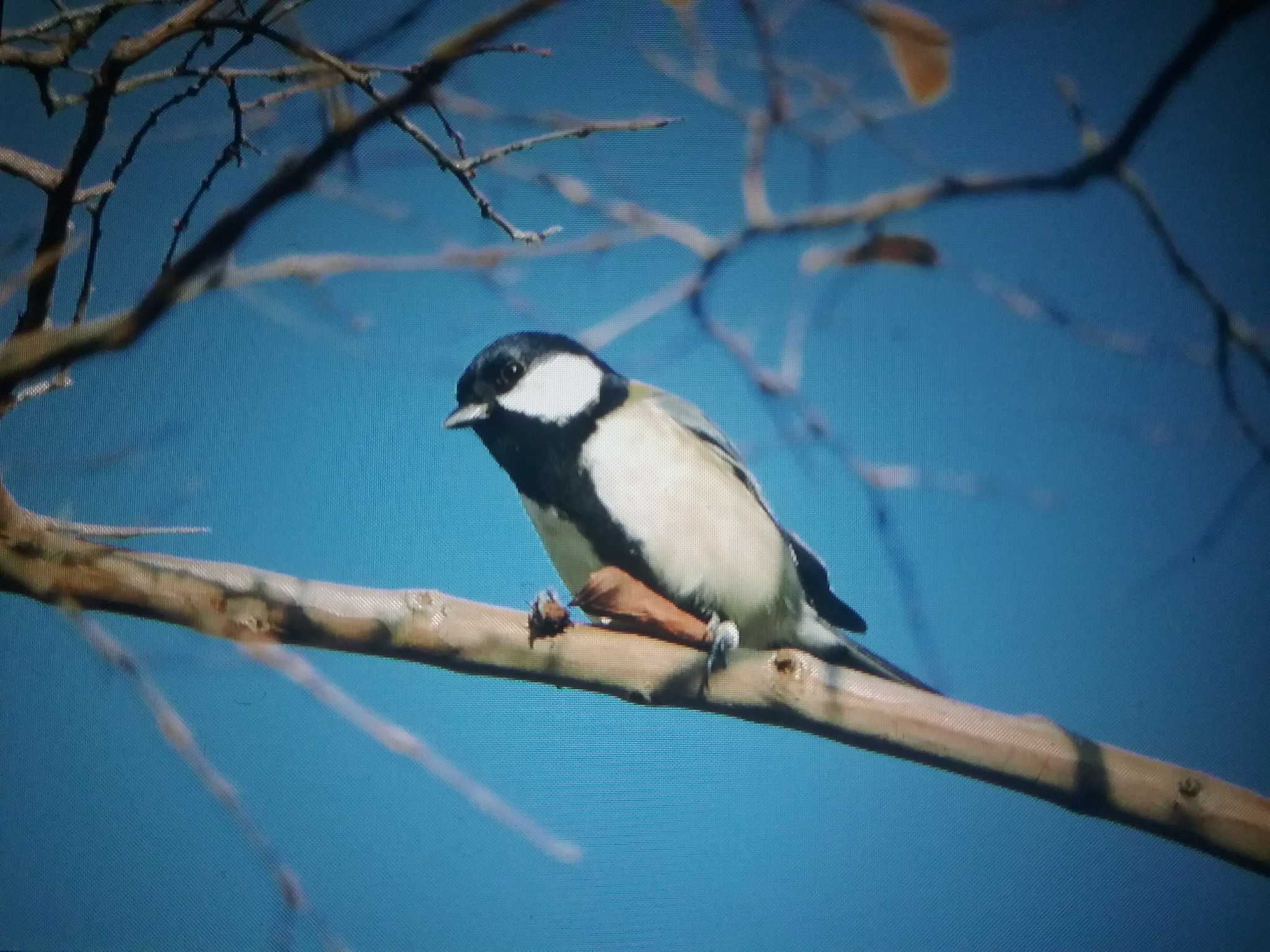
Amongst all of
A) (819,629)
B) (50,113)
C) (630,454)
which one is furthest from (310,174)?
(819,629)

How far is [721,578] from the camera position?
1162 millimetres

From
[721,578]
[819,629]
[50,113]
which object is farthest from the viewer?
[819,629]

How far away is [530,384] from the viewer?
1.25m

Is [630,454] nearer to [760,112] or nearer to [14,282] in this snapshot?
[760,112]

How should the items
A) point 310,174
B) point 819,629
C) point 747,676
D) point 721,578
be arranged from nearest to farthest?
point 310,174
point 747,676
point 721,578
point 819,629

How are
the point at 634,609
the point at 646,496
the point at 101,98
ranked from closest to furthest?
the point at 101,98 → the point at 634,609 → the point at 646,496

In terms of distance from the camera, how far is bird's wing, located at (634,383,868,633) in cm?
123

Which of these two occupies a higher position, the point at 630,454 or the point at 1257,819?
the point at 630,454

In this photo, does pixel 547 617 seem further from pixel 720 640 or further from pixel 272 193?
pixel 272 193

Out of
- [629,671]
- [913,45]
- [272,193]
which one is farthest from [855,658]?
[272,193]

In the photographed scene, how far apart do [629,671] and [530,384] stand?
1.52 ft

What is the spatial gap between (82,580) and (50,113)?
40 centimetres

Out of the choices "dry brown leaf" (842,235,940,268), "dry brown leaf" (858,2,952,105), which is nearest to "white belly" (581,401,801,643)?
"dry brown leaf" (842,235,940,268)

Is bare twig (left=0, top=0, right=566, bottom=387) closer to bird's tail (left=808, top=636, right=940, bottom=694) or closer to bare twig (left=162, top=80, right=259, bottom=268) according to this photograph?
bare twig (left=162, top=80, right=259, bottom=268)
